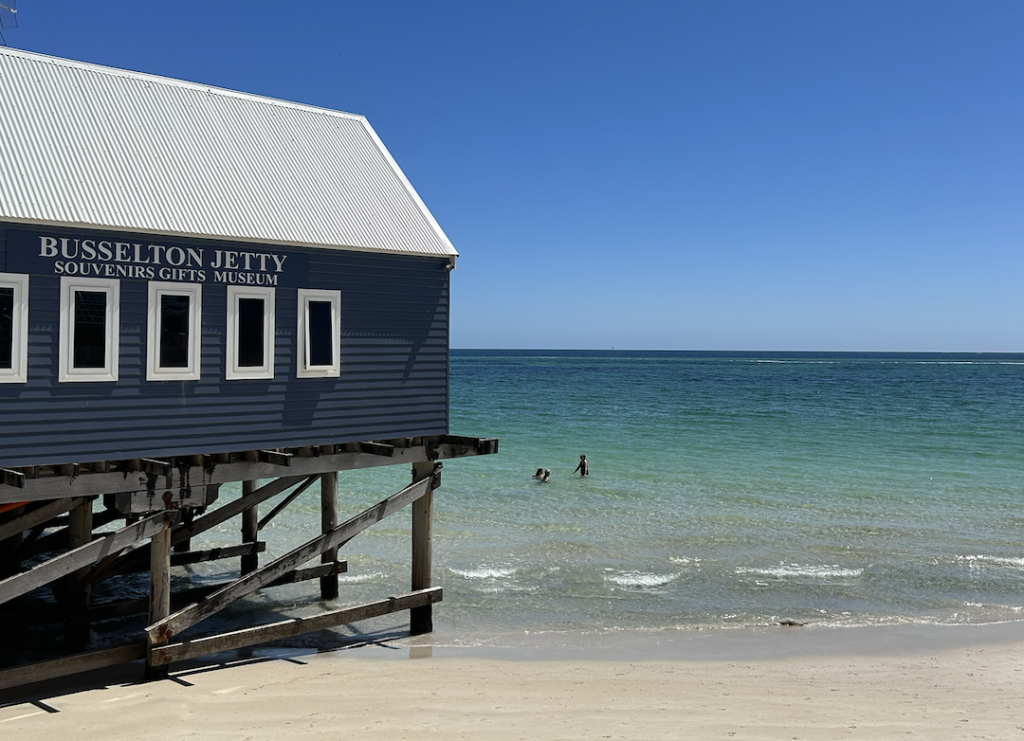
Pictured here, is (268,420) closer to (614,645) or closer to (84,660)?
(84,660)

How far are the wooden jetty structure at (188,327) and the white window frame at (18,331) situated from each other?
2 cm

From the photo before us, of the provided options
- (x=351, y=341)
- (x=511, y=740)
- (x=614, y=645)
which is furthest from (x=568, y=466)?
(x=511, y=740)

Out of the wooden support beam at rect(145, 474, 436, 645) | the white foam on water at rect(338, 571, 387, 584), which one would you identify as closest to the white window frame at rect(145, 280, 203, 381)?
the wooden support beam at rect(145, 474, 436, 645)

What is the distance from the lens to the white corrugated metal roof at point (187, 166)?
1114cm

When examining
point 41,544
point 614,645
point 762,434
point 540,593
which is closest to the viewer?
point 614,645

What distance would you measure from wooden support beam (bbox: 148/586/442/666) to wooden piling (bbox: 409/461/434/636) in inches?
10.4

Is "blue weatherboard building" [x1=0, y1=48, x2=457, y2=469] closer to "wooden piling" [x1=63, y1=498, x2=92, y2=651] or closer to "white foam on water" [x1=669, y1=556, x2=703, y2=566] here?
"wooden piling" [x1=63, y1=498, x2=92, y2=651]

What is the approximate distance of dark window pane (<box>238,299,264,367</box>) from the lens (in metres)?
12.0

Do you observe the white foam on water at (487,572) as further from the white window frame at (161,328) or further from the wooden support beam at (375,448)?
the white window frame at (161,328)

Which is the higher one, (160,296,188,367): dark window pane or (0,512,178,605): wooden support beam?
(160,296,188,367): dark window pane

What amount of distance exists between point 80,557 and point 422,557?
16.6ft

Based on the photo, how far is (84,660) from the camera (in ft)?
36.7

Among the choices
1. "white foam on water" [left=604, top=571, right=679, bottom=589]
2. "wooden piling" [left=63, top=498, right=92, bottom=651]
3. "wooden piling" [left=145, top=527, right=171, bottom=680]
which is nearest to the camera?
"wooden piling" [left=145, top=527, right=171, bottom=680]

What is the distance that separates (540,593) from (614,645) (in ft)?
10.6
